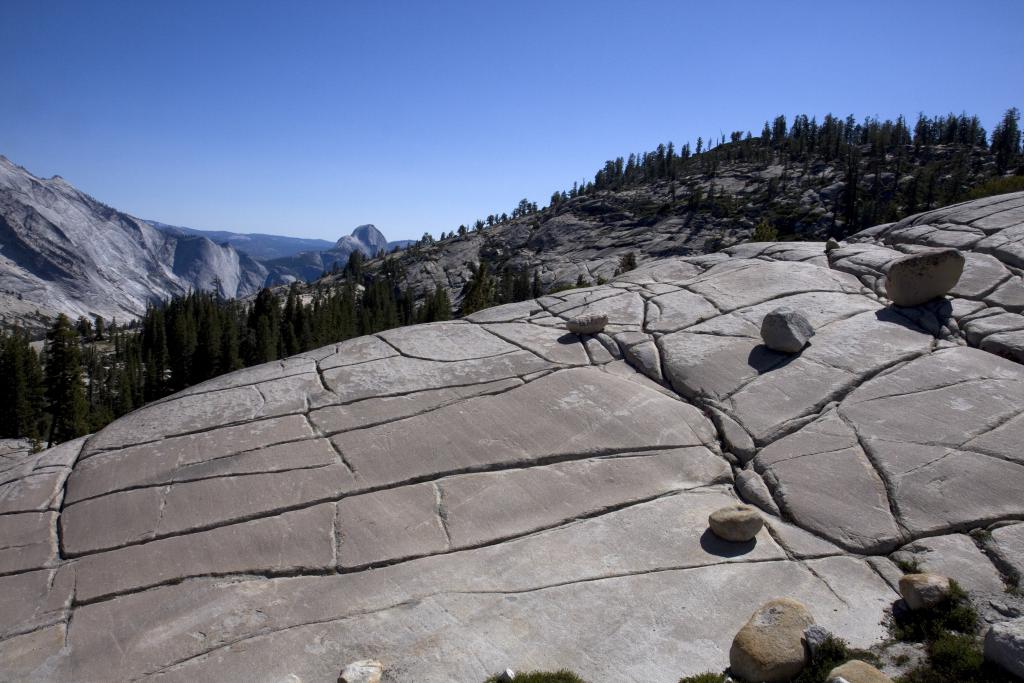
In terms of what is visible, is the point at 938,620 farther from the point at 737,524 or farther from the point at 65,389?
the point at 65,389

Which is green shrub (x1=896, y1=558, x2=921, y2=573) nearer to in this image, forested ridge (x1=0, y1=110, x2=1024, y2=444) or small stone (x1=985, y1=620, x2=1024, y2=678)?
small stone (x1=985, y1=620, x2=1024, y2=678)

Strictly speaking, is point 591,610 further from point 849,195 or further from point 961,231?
point 849,195

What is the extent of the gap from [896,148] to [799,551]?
413 feet

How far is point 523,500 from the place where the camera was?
8172mm

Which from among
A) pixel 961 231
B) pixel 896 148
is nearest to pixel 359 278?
pixel 896 148

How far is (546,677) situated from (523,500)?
9.54 ft

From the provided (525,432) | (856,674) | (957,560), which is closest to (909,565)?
(957,560)

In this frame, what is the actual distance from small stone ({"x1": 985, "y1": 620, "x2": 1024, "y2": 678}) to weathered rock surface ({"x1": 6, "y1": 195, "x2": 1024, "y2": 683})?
93 cm

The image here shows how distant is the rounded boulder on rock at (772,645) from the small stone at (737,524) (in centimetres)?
145

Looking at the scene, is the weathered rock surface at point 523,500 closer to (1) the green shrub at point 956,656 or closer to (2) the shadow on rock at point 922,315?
(2) the shadow on rock at point 922,315

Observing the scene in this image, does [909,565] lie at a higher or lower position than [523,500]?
lower

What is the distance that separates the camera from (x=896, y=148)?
10775cm

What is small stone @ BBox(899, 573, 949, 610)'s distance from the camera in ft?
19.5

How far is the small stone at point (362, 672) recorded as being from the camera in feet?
17.5
